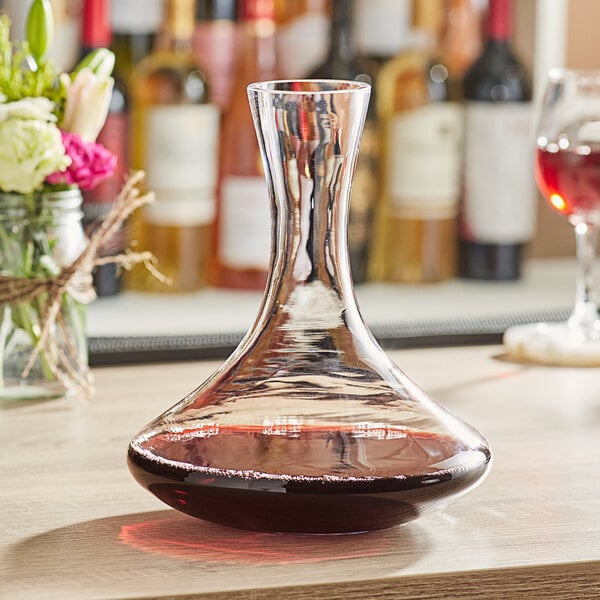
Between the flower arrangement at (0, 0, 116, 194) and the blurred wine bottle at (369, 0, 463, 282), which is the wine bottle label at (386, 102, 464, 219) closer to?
the blurred wine bottle at (369, 0, 463, 282)

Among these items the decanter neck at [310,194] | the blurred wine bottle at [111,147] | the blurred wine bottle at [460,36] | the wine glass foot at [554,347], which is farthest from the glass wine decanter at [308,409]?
the blurred wine bottle at [460,36]

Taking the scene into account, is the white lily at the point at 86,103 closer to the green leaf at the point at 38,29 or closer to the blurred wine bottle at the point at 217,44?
the green leaf at the point at 38,29

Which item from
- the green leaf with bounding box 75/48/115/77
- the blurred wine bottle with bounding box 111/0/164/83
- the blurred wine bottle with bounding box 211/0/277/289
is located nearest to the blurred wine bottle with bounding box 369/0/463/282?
the blurred wine bottle with bounding box 211/0/277/289

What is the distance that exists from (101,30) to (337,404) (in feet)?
2.37

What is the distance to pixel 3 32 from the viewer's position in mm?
854

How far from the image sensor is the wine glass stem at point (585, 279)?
108 centimetres

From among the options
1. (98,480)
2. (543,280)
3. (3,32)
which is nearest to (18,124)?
(3,32)

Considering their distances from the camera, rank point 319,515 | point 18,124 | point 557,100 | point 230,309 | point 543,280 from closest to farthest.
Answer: point 319,515 → point 18,124 → point 557,100 → point 230,309 → point 543,280

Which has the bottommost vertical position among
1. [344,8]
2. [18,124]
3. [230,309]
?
[230,309]

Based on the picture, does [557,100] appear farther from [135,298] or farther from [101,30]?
[135,298]

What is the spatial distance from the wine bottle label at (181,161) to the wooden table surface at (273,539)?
2.20 ft

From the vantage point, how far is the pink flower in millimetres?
849

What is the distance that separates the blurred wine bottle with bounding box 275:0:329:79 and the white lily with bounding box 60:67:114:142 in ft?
2.46

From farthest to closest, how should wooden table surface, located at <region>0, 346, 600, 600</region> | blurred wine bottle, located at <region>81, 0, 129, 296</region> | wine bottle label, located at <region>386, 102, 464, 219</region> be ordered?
wine bottle label, located at <region>386, 102, 464, 219</region> < blurred wine bottle, located at <region>81, 0, 129, 296</region> < wooden table surface, located at <region>0, 346, 600, 600</region>
